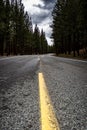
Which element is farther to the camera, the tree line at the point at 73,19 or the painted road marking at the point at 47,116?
the tree line at the point at 73,19

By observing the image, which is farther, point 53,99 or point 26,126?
point 53,99

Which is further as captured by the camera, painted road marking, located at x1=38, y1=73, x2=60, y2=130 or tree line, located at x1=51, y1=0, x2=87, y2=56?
tree line, located at x1=51, y1=0, x2=87, y2=56

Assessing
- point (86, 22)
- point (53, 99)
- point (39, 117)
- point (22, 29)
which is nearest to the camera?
point (39, 117)

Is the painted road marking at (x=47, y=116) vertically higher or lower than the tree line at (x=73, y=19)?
lower

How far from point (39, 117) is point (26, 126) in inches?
11.6

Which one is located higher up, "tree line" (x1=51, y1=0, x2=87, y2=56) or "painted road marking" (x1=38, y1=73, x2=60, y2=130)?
"tree line" (x1=51, y1=0, x2=87, y2=56)

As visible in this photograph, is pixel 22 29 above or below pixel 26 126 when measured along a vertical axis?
above

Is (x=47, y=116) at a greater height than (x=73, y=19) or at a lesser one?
lesser

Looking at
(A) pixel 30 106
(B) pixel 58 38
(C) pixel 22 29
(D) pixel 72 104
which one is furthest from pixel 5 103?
(C) pixel 22 29

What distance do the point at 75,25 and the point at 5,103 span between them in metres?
34.0

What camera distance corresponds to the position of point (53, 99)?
128 inches

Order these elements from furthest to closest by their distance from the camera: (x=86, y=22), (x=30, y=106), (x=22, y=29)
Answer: (x=22, y=29) < (x=86, y=22) < (x=30, y=106)

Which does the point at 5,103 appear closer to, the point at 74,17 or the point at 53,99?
the point at 53,99

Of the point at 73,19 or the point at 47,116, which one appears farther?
the point at 73,19
